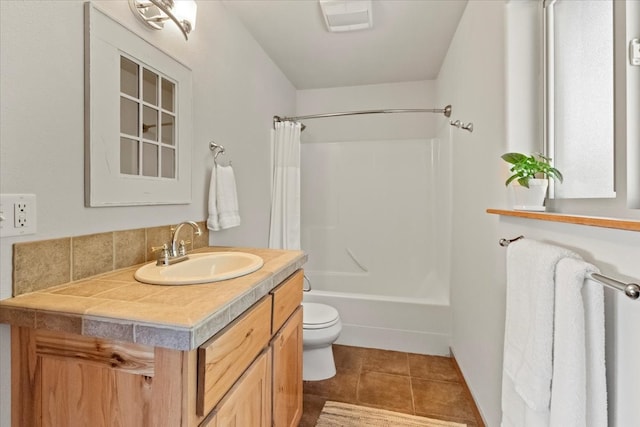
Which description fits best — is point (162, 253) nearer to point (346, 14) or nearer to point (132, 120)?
point (132, 120)

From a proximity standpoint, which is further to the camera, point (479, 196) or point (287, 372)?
point (479, 196)

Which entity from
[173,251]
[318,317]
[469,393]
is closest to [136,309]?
[173,251]

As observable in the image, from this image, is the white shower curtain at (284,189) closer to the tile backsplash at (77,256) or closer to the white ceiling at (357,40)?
the white ceiling at (357,40)

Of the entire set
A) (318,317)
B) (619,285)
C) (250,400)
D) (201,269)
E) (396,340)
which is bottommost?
(396,340)

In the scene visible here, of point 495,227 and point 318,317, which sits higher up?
point 495,227

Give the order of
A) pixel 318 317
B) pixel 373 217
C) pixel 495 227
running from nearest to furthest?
pixel 495 227 < pixel 318 317 < pixel 373 217

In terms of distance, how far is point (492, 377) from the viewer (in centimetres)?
142

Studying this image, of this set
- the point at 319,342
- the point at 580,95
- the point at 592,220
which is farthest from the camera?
the point at 319,342

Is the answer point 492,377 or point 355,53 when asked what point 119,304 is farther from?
point 355,53

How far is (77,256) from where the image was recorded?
3.10 feet

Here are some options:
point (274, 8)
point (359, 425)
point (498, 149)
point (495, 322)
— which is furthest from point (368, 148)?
point (359, 425)

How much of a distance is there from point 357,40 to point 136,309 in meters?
2.19

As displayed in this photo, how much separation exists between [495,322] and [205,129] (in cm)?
173

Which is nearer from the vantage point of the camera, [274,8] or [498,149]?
[498,149]
